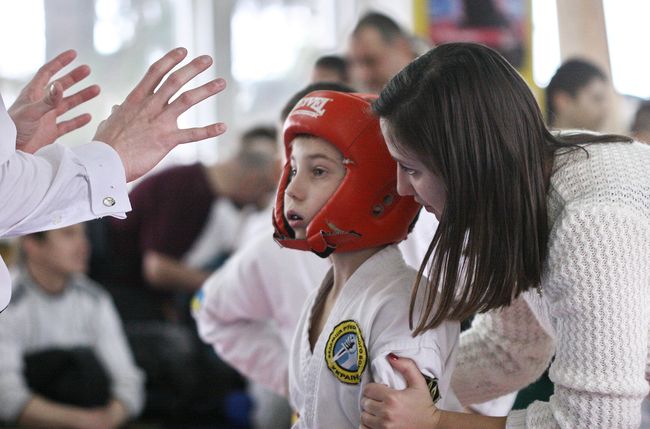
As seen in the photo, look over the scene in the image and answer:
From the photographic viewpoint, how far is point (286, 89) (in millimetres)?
6961

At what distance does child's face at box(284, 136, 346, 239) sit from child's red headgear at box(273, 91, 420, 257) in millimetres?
24

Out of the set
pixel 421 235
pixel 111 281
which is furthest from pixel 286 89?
pixel 421 235

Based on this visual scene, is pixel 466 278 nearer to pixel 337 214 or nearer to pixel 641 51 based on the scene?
pixel 337 214

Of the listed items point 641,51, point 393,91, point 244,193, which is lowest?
point 244,193

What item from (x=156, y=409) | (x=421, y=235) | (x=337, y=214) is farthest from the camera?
(x=156, y=409)

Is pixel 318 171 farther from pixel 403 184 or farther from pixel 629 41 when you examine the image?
pixel 629 41

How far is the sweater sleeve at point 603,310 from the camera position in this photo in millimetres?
1569

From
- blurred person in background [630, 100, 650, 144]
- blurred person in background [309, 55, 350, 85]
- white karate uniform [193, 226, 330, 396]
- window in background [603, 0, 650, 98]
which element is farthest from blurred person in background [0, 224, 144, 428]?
window in background [603, 0, 650, 98]

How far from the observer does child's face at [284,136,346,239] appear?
1954 millimetres

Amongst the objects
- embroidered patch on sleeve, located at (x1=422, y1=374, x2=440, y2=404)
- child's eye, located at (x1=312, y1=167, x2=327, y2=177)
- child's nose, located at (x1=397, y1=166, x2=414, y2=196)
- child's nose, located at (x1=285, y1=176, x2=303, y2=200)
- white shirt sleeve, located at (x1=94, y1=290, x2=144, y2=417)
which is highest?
child's nose, located at (x1=397, y1=166, x2=414, y2=196)

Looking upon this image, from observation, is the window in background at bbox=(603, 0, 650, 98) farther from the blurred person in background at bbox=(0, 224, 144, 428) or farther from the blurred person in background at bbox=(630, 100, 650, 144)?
the blurred person in background at bbox=(0, 224, 144, 428)

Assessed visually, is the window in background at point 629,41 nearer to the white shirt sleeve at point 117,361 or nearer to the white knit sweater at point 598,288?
the white shirt sleeve at point 117,361

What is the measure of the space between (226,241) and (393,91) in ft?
11.1

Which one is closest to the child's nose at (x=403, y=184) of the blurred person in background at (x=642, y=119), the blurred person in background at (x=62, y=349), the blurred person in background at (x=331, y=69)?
the blurred person in background at (x=331, y=69)
